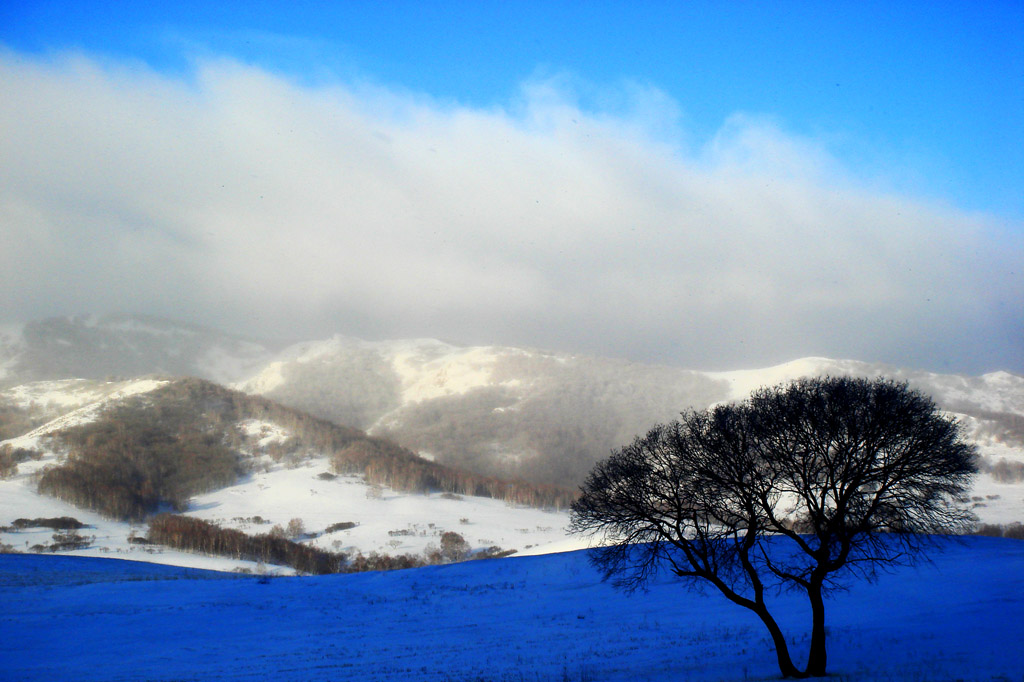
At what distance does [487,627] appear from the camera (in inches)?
1654

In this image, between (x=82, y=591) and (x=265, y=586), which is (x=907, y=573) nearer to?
(x=265, y=586)

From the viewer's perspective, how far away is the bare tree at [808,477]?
73.8 feet

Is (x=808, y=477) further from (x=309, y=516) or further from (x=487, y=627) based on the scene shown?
(x=309, y=516)

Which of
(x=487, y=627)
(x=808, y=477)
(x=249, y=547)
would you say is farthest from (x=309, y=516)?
(x=808, y=477)

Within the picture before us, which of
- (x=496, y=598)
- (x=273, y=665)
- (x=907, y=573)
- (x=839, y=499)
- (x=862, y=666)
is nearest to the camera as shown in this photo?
(x=839, y=499)

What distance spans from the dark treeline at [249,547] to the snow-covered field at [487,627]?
2316 inches

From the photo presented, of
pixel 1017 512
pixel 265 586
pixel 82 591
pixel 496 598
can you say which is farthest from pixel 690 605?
pixel 1017 512

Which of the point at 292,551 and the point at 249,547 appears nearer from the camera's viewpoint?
the point at 249,547

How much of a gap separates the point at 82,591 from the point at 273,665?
2877 cm

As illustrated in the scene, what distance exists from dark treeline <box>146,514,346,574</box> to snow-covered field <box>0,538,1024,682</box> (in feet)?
193

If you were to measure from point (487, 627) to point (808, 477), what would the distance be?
1015 inches

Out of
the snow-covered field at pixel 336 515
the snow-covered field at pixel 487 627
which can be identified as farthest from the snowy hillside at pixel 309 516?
the snow-covered field at pixel 487 627

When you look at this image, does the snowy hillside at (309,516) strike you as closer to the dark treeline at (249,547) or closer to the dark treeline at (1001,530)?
the dark treeline at (249,547)

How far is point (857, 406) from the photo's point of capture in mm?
23266
